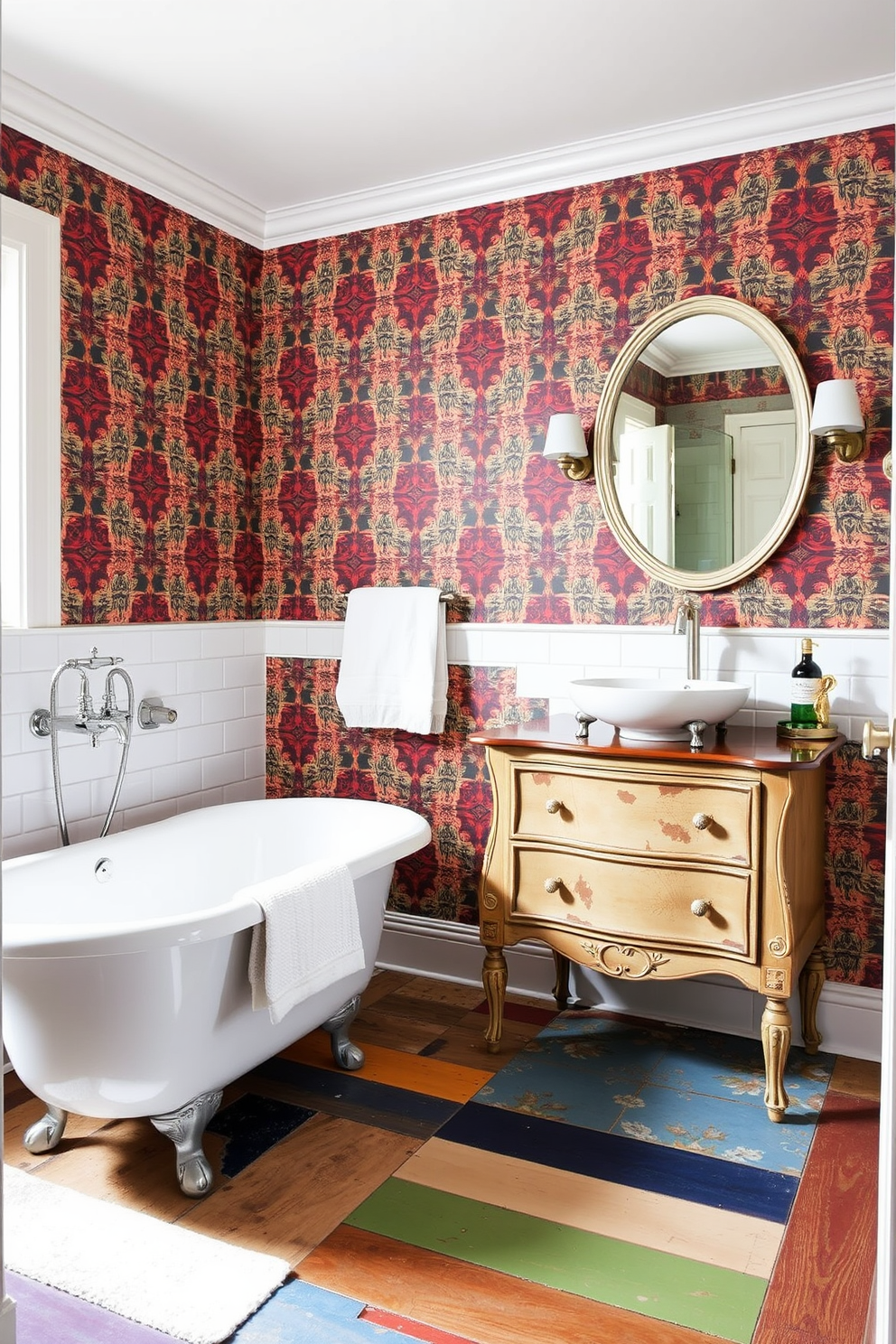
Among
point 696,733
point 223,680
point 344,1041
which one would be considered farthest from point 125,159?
point 344,1041

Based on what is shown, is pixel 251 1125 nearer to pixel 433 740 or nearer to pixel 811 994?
pixel 433 740

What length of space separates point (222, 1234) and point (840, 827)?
1.88 m

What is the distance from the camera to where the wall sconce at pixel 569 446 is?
121 inches

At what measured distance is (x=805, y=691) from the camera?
107 inches

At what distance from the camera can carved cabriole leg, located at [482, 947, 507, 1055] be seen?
2854mm

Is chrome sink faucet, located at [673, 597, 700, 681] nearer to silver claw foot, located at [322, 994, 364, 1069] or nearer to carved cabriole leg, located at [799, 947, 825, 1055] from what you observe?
carved cabriole leg, located at [799, 947, 825, 1055]

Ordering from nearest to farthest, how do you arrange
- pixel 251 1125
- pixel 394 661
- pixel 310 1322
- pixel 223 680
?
pixel 310 1322, pixel 251 1125, pixel 394 661, pixel 223 680

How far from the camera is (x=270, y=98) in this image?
282 centimetres

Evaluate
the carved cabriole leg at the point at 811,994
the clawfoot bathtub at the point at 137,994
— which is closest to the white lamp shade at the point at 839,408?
the carved cabriole leg at the point at 811,994

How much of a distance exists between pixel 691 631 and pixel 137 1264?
2034 mm

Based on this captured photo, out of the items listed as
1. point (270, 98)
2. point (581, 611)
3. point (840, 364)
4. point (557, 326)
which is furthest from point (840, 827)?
point (270, 98)

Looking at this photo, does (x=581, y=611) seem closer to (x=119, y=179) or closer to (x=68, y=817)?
(x=68, y=817)

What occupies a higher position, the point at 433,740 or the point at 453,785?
the point at 433,740

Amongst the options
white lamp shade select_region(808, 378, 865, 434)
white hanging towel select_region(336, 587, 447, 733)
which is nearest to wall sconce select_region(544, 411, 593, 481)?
white hanging towel select_region(336, 587, 447, 733)
